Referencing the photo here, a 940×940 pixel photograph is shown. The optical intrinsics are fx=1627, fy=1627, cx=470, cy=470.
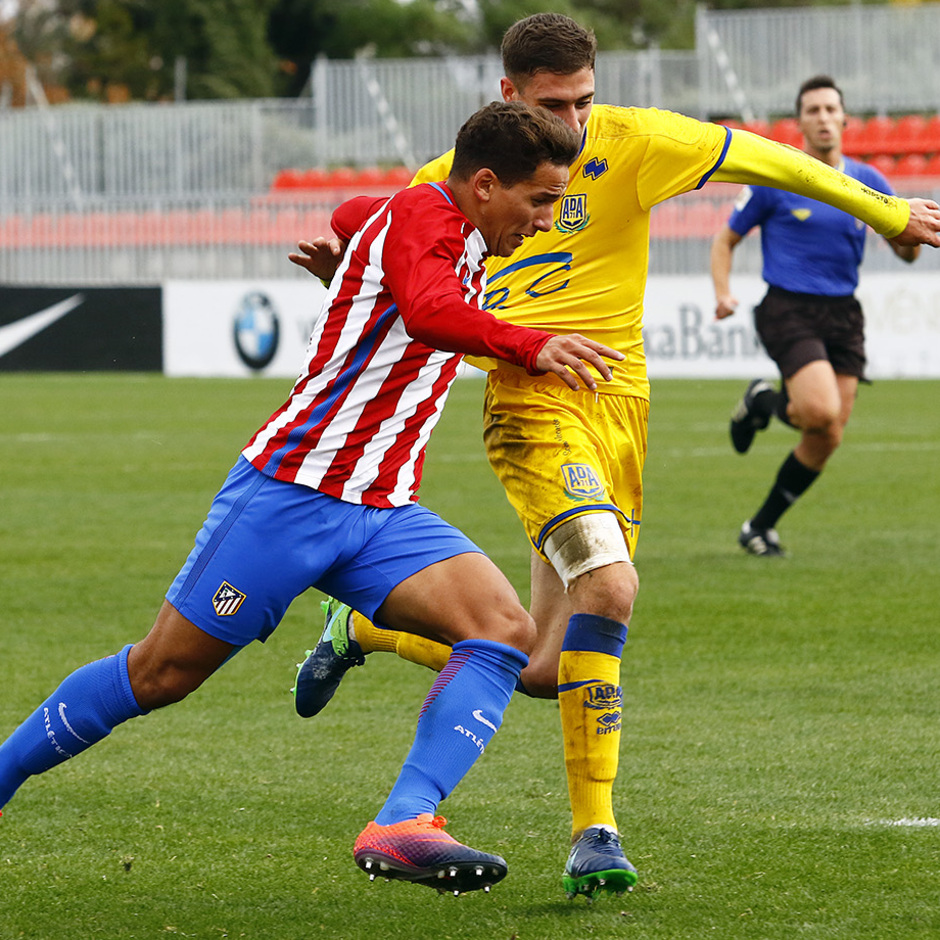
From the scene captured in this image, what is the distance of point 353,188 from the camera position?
97.5ft

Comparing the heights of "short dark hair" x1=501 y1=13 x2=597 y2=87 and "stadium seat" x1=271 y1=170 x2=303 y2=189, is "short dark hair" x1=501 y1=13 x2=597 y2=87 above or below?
above

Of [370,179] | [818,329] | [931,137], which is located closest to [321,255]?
[818,329]

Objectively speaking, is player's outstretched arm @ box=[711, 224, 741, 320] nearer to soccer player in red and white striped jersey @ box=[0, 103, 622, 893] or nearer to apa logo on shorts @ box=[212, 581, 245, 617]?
soccer player in red and white striped jersey @ box=[0, 103, 622, 893]

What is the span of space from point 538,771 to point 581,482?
1099mm

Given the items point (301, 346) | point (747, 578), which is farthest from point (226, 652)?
point (301, 346)

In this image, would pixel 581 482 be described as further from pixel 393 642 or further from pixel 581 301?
pixel 393 642

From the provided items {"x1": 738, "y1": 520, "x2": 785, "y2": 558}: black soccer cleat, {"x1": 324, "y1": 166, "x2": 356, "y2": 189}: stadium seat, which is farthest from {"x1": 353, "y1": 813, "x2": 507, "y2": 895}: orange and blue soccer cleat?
{"x1": 324, "y1": 166, "x2": 356, "y2": 189}: stadium seat

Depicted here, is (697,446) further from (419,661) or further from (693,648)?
(419,661)

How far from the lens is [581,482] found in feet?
13.3

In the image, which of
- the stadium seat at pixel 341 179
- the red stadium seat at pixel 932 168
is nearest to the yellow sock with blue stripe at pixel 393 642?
the red stadium seat at pixel 932 168

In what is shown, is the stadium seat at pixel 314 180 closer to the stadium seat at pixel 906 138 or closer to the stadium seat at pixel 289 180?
the stadium seat at pixel 289 180

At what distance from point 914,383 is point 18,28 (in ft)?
146

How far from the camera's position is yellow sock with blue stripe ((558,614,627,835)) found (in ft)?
12.3

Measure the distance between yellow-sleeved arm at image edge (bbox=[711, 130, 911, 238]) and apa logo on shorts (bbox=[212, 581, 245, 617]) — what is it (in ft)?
6.08
